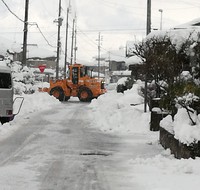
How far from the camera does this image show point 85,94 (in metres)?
31.0

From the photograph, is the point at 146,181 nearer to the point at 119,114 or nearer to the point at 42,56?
the point at 119,114

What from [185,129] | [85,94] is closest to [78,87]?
[85,94]

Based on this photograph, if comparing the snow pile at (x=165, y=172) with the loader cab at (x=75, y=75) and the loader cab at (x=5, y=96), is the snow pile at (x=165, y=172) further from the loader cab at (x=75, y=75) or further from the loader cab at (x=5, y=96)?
the loader cab at (x=75, y=75)

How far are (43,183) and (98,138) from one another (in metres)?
5.23

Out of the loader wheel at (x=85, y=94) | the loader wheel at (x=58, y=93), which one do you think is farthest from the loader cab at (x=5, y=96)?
the loader wheel at (x=58, y=93)

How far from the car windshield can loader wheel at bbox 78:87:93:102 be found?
18.0 meters

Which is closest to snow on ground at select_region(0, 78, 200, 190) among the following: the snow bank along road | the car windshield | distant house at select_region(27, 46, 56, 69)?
the snow bank along road

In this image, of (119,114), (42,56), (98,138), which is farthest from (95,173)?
(42,56)

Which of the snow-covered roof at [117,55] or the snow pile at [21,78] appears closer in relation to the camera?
the snow pile at [21,78]

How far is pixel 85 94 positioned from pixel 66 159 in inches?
896

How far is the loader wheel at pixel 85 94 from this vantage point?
102 feet

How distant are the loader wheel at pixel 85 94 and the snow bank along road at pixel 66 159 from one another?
1742 centimetres

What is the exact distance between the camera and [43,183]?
632cm

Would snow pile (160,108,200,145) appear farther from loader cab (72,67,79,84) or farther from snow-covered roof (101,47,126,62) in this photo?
snow-covered roof (101,47,126,62)
